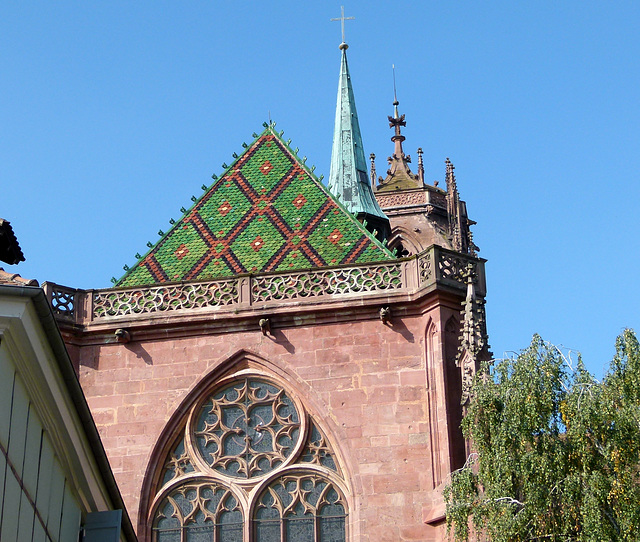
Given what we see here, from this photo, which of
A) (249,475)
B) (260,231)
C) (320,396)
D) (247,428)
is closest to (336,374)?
(320,396)

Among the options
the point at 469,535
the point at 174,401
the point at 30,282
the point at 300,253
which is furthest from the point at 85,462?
the point at 300,253

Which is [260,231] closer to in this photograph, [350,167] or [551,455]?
[350,167]

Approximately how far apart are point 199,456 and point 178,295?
1969 mm

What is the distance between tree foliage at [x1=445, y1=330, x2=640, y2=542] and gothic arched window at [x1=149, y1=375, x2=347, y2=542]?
87.9 inches

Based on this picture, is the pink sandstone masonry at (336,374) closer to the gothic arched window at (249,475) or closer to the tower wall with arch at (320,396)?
the tower wall with arch at (320,396)

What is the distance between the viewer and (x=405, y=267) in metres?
17.3

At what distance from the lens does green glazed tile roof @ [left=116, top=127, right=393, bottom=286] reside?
18.5 m

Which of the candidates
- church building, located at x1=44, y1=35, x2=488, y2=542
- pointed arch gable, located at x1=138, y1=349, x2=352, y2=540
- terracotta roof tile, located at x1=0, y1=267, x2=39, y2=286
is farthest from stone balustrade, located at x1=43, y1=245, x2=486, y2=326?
terracotta roof tile, located at x1=0, y1=267, x2=39, y2=286

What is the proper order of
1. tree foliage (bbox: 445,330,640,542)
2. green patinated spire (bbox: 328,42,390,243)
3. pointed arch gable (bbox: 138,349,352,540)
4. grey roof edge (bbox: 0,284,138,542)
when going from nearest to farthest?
grey roof edge (bbox: 0,284,138,542), tree foliage (bbox: 445,330,640,542), pointed arch gable (bbox: 138,349,352,540), green patinated spire (bbox: 328,42,390,243)

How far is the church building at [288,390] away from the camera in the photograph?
16281 mm

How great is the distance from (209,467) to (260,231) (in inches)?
139

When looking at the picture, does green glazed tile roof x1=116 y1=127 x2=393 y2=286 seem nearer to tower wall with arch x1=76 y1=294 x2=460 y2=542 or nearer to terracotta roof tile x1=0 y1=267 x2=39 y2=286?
tower wall with arch x1=76 y1=294 x2=460 y2=542

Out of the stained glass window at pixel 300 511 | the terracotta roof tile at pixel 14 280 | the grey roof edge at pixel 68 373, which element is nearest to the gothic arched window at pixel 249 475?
the stained glass window at pixel 300 511

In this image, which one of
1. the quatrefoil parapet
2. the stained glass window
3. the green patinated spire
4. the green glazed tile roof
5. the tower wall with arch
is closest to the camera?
the tower wall with arch
